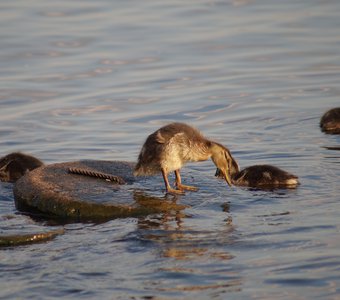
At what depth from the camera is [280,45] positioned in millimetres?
16203

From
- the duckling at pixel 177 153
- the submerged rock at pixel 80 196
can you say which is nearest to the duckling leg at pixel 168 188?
the duckling at pixel 177 153

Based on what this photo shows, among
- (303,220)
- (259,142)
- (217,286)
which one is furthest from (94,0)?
(217,286)

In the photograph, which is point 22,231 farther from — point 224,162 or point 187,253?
point 224,162

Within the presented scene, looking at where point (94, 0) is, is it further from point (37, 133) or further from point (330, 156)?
point (330, 156)

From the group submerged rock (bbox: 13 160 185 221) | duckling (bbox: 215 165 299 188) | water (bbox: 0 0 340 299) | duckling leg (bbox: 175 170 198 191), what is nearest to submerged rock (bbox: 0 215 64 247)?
water (bbox: 0 0 340 299)

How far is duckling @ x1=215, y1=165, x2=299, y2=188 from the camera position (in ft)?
29.9

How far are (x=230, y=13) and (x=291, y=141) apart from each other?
7.85 m

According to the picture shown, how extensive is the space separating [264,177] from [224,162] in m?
0.40

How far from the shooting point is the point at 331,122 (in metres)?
11.4

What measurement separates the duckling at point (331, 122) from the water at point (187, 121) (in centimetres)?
10

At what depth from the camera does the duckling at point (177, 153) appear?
29.7 ft

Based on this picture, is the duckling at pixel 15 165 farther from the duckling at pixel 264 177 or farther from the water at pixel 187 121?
the duckling at pixel 264 177

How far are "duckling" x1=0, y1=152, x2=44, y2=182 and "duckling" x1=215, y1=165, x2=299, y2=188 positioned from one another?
220 centimetres

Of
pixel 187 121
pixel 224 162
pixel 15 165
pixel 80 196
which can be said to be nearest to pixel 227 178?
pixel 224 162
